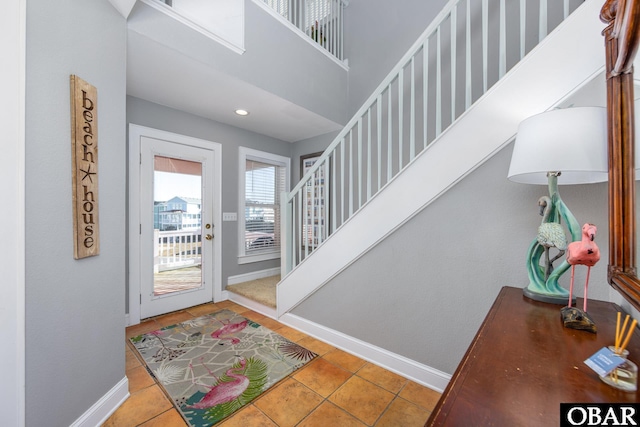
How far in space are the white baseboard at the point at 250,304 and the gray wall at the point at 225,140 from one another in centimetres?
19

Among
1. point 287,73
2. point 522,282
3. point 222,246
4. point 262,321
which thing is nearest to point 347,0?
point 287,73

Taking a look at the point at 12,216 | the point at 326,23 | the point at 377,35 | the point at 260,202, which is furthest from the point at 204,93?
the point at 377,35

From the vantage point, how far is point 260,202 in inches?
153

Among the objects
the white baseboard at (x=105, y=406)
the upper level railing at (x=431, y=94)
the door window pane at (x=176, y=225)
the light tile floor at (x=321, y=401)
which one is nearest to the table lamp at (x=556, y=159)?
the upper level railing at (x=431, y=94)

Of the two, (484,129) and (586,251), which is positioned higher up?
(484,129)

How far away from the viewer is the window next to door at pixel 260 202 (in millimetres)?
3623

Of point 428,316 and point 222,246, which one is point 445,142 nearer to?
point 428,316

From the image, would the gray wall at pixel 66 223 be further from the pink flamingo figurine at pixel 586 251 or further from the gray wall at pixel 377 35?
the gray wall at pixel 377 35

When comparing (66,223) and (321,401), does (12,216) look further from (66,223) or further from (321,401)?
(321,401)

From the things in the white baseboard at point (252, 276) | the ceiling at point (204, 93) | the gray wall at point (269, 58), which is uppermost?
the gray wall at point (269, 58)

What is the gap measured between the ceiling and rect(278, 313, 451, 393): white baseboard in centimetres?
230

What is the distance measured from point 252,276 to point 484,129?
3333mm

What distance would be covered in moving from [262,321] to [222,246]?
118 centimetres

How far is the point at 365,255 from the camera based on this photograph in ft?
6.66
